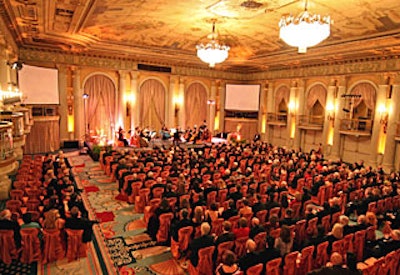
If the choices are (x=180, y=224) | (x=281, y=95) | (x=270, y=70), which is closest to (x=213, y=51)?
(x=180, y=224)

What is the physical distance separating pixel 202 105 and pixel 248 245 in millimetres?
19597

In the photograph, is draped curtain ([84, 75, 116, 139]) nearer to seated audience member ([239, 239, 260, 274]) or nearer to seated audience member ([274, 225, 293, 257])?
seated audience member ([274, 225, 293, 257])

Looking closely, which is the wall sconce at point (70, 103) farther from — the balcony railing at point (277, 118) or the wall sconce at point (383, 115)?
the wall sconce at point (383, 115)

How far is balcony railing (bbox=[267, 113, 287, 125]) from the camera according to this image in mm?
22212

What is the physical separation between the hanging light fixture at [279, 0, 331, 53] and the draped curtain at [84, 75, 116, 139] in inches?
591

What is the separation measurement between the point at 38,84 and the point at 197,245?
15.4m

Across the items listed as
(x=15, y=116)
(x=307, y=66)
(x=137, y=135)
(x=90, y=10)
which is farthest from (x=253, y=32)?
(x=15, y=116)

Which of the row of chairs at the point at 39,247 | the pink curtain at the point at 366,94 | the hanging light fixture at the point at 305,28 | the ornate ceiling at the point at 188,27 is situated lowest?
the row of chairs at the point at 39,247

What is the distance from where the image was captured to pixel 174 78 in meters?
22.2

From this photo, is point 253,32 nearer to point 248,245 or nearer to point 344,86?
point 344,86

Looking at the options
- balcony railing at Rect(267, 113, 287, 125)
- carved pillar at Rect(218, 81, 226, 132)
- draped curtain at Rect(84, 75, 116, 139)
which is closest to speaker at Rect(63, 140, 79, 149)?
draped curtain at Rect(84, 75, 116, 139)

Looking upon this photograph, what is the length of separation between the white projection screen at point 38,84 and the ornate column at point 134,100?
202 inches

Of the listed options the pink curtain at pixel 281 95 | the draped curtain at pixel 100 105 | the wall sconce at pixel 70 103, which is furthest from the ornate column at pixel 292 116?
the wall sconce at pixel 70 103

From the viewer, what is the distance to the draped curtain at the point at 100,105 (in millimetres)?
19391
